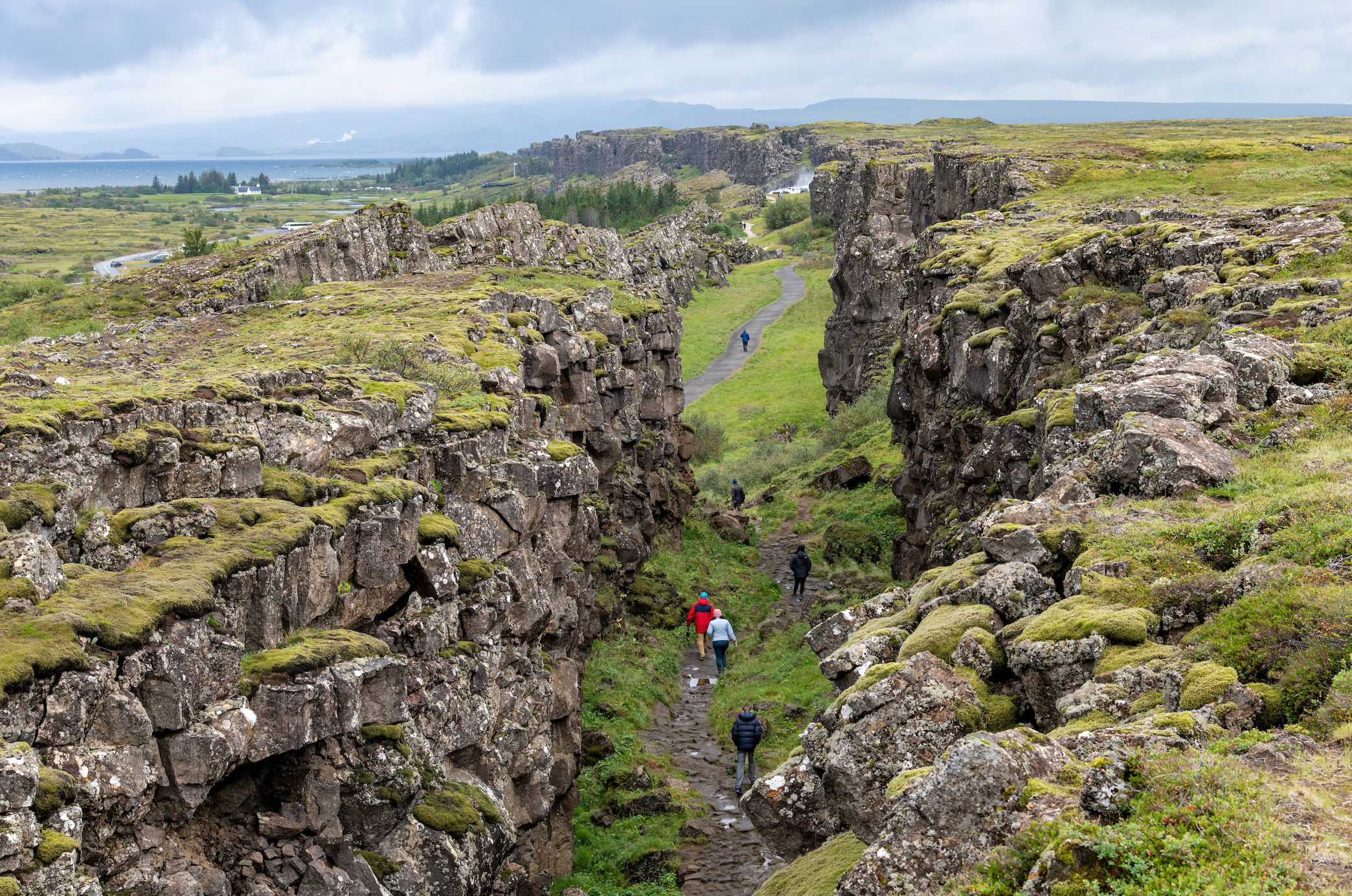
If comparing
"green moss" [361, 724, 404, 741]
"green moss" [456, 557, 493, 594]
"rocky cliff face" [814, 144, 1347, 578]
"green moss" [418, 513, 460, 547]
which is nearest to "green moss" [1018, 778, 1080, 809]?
"rocky cliff face" [814, 144, 1347, 578]

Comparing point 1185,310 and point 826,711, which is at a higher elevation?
point 1185,310

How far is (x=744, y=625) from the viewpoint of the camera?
146 feet

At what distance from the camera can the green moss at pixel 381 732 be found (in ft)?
54.1

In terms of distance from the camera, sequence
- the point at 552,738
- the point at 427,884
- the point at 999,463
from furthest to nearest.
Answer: the point at 999,463, the point at 552,738, the point at 427,884

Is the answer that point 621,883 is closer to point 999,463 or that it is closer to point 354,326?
point 999,463

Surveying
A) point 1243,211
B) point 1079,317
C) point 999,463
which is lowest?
point 999,463

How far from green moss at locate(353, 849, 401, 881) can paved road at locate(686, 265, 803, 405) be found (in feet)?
264

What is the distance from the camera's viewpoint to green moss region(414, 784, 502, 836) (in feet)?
57.8

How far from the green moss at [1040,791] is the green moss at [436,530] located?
1421cm

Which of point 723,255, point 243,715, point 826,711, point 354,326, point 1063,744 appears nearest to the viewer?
point 1063,744

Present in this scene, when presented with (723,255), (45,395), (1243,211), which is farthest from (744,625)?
(723,255)

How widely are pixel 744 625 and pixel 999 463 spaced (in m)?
16.7

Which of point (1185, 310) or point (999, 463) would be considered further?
point (999, 463)

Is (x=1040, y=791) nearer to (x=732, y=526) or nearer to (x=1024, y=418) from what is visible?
(x=1024, y=418)
